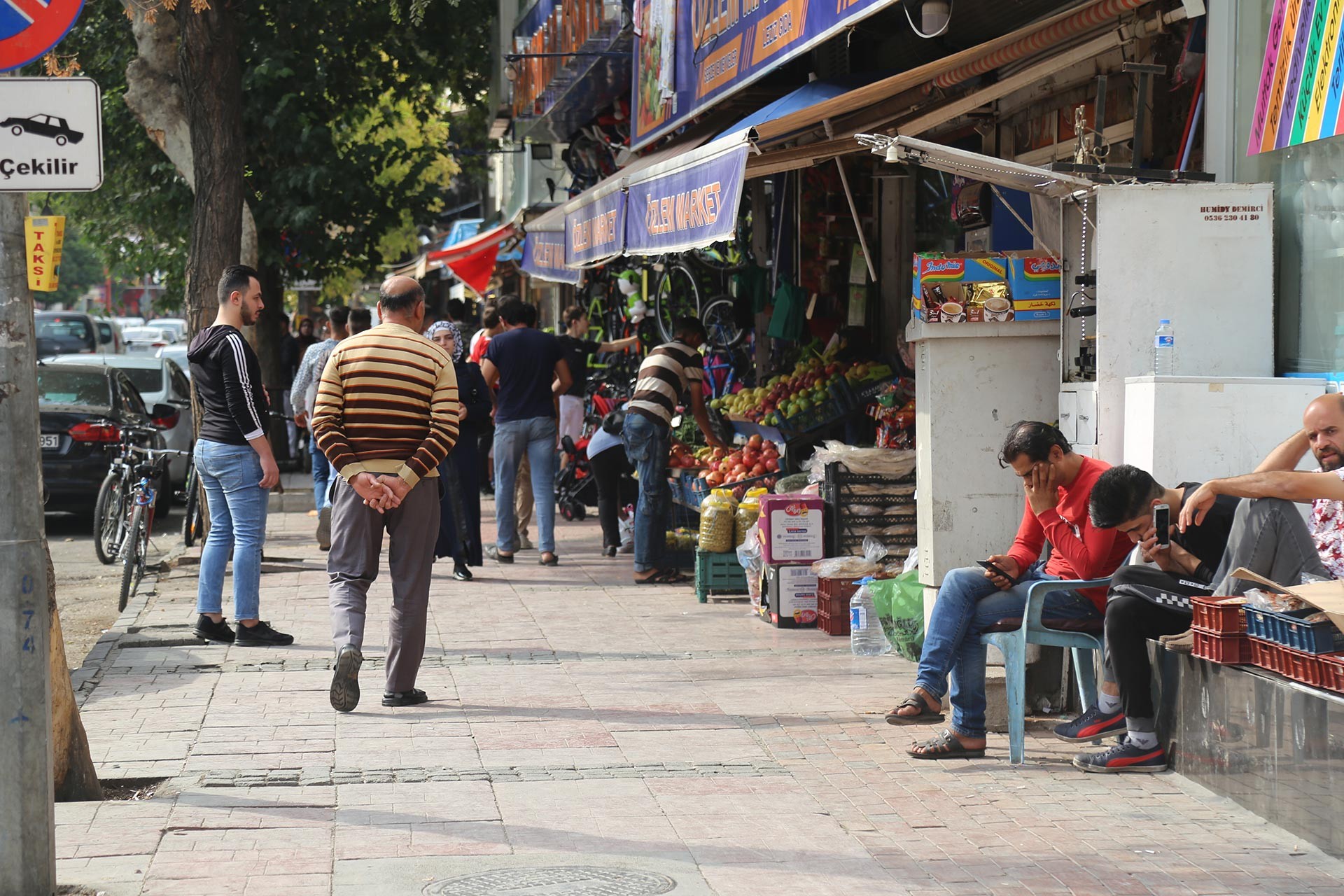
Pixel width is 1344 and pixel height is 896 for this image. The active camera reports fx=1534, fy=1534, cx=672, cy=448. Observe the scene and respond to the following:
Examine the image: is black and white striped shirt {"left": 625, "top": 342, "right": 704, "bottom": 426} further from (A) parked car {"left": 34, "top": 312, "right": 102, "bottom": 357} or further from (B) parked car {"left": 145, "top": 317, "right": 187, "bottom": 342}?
(B) parked car {"left": 145, "top": 317, "right": 187, "bottom": 342}

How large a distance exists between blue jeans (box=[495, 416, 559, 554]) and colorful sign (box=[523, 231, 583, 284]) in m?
1.63

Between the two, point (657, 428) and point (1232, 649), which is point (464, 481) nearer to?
point (657, 428)

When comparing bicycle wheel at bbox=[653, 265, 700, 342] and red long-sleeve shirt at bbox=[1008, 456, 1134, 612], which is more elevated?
bicycle wheel at bbox=[653, 265, 700, 342]

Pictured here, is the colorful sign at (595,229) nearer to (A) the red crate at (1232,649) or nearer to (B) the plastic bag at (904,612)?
(B) the plastic bag at (904,612)

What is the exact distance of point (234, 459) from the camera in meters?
8.45

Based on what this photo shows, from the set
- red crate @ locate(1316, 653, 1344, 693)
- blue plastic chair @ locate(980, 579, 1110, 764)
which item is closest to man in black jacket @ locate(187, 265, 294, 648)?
blue plastic chair @ locate(980, 579, 1110, 764)

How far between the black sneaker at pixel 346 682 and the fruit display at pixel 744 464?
178 inches

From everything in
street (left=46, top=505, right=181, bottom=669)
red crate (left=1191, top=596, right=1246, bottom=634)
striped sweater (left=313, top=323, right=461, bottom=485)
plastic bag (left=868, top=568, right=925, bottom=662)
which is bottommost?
street (left=46, top=505, right=181, bottom=669)

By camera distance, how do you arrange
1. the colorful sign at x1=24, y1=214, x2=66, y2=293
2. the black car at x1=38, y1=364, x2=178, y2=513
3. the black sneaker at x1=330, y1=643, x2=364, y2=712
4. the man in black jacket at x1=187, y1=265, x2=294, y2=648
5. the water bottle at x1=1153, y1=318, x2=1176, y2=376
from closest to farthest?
1. the water bottle at x1=1153, y1=318, x2=1176, y2=376
2. the black sneaker at x1=330, y1=643, x2=364, y2=712
3. the man in black jacket at x1=187, y1=265, x2=294, y2=648
4. the black car at x1=38, y1=364, x2=178, y2=513
5. the colorful sign at x1=24, y1=214, x2=66, y2=293

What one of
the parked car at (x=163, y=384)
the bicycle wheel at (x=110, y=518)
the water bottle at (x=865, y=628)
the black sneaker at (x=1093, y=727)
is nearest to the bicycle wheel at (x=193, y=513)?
the bicycle wheel at (x=110, y=518)

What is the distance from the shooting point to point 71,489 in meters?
14.6

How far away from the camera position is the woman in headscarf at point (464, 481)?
36.4 ft

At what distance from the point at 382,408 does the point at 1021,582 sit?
2867 mm

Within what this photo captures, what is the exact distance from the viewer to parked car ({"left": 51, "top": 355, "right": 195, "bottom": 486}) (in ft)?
57.0
